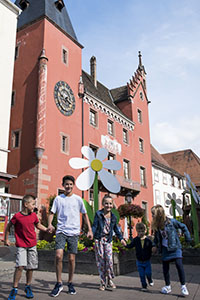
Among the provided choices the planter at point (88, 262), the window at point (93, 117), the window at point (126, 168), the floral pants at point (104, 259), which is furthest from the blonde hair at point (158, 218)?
the window at point (126, 168)

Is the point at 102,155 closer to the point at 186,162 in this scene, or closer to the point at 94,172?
the point at 94,172

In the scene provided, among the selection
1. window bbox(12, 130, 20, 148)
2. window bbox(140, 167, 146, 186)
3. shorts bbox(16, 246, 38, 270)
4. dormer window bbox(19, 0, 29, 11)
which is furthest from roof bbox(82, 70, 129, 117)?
shorts bbox(16, 246, 38, 270)

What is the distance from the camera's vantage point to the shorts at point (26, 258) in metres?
4.17

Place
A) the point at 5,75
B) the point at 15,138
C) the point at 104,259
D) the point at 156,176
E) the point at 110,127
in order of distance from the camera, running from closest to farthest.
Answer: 1. the point at 104,259
2. the point at 5,75
3. the point at 15,138
4. the point at 110,127
5. the point at 156,176

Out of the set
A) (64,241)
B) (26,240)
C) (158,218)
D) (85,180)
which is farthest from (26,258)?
(85,180)

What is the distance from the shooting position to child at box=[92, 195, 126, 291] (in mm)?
5004

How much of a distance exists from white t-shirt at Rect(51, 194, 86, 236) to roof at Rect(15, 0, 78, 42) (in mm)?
17129

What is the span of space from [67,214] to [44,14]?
1735cm

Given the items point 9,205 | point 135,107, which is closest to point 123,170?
point 135,107

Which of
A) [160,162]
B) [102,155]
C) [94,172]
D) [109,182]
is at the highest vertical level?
[160,162]

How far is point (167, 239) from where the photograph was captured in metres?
4.88

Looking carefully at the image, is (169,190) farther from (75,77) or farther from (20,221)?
(20,221)

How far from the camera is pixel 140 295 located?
14.7 ft

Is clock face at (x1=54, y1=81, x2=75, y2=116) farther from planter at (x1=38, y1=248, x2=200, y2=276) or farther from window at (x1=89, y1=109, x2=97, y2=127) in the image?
planter at (x1=38, y1=248, x2=200, y2=276)
